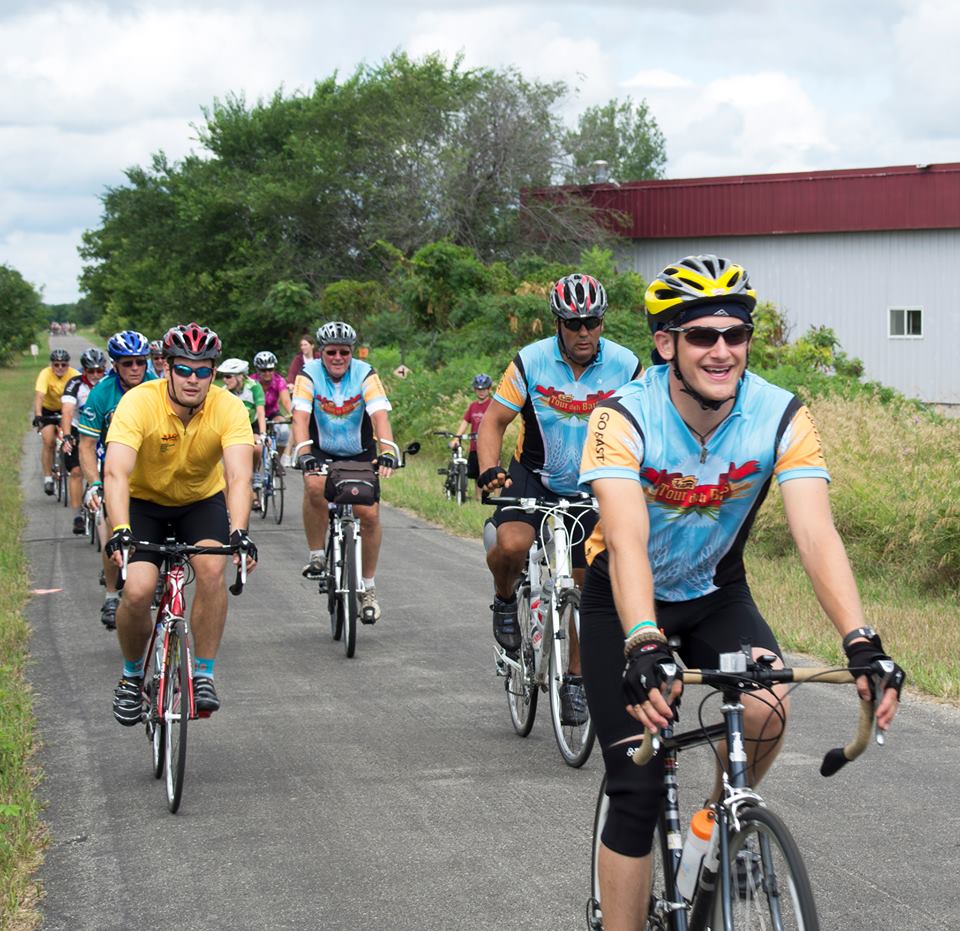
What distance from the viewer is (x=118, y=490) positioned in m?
6.61

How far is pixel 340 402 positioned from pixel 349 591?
1763mm

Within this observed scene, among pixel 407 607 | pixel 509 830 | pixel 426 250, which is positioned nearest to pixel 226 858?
pixel 509 830

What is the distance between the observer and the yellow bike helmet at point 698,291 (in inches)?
146

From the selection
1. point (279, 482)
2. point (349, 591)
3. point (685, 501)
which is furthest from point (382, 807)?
point (279, 482)

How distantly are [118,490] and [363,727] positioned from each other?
1.98 metres

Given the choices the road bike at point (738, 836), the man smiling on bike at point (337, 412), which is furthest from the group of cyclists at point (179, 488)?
the road bike at point (738, 836)

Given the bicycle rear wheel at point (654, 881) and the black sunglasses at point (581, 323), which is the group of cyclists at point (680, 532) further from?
the black sunglasses at point (581, 323)

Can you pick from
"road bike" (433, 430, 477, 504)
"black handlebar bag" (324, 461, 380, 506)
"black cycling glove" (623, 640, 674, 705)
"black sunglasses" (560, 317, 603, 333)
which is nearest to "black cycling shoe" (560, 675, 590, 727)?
"black sunglasses" (560, 317, 603, 333)

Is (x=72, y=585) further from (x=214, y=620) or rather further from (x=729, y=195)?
(x=729, y=195)

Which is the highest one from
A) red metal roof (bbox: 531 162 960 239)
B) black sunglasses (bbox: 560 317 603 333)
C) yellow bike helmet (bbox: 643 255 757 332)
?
red metal roof (bbox: 531 162 960 239)

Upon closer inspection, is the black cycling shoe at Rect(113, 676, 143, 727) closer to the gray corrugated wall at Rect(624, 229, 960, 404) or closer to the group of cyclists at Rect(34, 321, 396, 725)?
the group of cyclists at Rect(34, 321, 396, 725)

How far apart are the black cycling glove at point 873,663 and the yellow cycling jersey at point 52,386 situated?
18343mm

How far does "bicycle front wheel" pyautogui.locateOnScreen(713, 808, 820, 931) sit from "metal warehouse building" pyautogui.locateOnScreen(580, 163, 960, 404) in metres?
34.4

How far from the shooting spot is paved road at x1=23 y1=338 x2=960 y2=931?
5.02 metres
